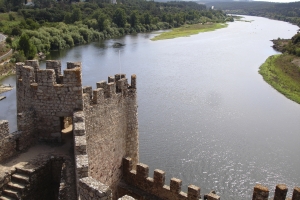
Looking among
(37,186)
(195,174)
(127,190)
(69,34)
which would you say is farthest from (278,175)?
(69,34)

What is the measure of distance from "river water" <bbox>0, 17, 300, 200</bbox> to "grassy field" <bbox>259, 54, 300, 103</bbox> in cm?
123

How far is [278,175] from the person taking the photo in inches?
782

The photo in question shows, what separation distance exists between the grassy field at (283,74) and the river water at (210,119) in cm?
123

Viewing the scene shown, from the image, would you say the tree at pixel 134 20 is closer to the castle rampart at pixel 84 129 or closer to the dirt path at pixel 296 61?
the dirt path at pixel 296 61

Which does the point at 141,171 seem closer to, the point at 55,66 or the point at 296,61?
the point at 55,66

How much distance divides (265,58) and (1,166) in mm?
51843

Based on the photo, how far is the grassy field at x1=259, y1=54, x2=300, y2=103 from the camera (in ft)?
123

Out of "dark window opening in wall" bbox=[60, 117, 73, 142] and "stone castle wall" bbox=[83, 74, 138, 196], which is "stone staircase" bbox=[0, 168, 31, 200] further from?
"dark window opening in wall" bbox=[60, 117, 73, 142]

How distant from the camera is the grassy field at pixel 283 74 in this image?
37500 mm

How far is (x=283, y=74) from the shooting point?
148ft

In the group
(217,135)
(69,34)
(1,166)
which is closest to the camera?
(1,166)

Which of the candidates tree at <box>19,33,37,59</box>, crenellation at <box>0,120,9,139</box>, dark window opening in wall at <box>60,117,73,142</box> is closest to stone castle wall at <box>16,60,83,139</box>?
dark window opening in wall at <box>60,117,73,142</box>

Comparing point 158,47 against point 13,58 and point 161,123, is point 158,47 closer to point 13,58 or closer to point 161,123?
point 13,58

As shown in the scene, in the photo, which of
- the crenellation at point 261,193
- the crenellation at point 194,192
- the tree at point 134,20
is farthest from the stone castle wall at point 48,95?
the tree at point 134,20
